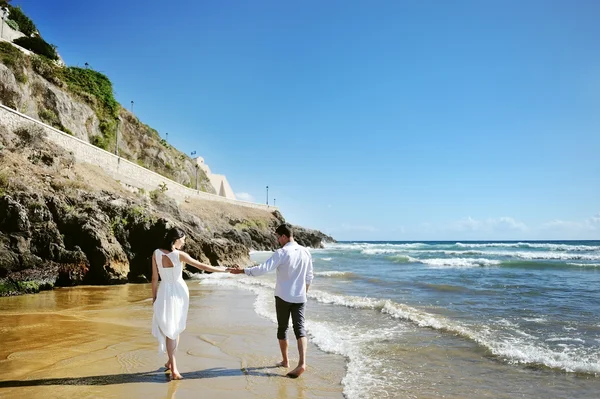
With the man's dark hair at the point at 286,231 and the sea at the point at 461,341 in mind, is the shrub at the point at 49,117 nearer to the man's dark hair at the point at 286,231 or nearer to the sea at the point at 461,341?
the sea at the point at 461,341

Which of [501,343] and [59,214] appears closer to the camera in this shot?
[501,343]

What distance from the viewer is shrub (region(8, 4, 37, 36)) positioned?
40.1 metres

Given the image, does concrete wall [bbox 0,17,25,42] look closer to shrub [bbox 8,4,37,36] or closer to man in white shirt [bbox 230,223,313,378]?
shrub [bbox 8,4,37,36]

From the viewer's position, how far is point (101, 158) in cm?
2947

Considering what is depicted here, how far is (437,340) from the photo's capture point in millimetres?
7816

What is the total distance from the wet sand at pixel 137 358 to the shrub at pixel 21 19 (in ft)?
134

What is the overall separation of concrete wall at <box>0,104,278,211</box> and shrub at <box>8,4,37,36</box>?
790 inches

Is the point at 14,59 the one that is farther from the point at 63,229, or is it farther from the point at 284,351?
the point at 284,351

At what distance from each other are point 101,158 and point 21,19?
23.2 metres

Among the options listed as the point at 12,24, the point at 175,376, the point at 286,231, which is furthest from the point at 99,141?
the point at 175,376

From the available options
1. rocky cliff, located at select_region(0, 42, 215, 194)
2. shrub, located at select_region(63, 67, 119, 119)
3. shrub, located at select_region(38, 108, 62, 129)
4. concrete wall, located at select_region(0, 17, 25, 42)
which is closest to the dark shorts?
rocky cliff, located at select_region(0, 42, 215, 194)

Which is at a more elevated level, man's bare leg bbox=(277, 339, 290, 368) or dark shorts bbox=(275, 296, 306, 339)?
dark shorts bbox=(275, 296, 306, 339)

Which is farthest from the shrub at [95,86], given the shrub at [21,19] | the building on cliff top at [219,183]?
the building on cliff top at [219,183]

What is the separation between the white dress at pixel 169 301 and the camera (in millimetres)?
5172
